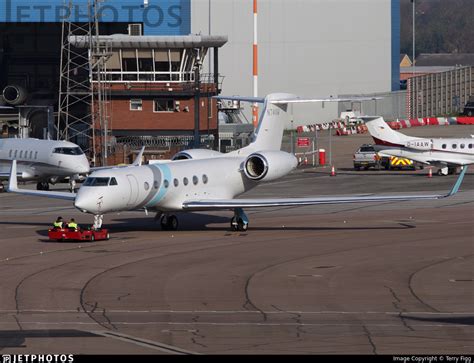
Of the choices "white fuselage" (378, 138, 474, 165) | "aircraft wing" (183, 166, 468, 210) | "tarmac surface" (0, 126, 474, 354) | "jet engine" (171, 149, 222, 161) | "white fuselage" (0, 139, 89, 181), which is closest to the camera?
"tarmac surface" (0, 126, 474, 354)

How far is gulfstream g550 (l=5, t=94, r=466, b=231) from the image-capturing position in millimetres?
33844

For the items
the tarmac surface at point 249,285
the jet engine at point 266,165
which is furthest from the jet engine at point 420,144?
the jet engine at point 266,165

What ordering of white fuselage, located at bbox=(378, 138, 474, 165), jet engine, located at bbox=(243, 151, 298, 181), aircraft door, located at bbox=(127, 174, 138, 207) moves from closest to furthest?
aircraft door, located at bbox=(127, 174, 138, 207)
jet engine, located at bbox=(243, 151, 298, 181)
white fuselage, located at bbox=(378, 138, 474, 165)

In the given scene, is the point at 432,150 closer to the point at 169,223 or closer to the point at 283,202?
the point at 283,202

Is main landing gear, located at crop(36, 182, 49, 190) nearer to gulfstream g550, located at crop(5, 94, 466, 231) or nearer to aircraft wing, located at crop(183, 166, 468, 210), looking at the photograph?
gulfstream g550, located at crop(5, 94, 466, 231)

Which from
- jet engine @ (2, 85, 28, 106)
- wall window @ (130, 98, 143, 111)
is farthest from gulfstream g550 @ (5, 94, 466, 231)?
jet engine @ (2, 85, 28, 106)

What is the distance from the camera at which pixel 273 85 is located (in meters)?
97.6

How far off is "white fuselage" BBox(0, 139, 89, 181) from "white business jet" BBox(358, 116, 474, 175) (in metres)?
18.9

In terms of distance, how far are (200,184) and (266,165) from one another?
2.42m

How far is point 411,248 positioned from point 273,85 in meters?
67.5

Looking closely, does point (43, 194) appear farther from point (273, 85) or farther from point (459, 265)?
point (273, 85)

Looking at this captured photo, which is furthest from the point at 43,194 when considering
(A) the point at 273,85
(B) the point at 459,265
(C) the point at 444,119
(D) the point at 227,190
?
(C) the point at 444,119

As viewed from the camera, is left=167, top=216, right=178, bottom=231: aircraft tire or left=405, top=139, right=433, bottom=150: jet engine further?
left=405, top=139, right=433, bottom=150: jet engine

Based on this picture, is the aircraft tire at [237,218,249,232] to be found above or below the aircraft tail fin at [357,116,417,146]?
below
